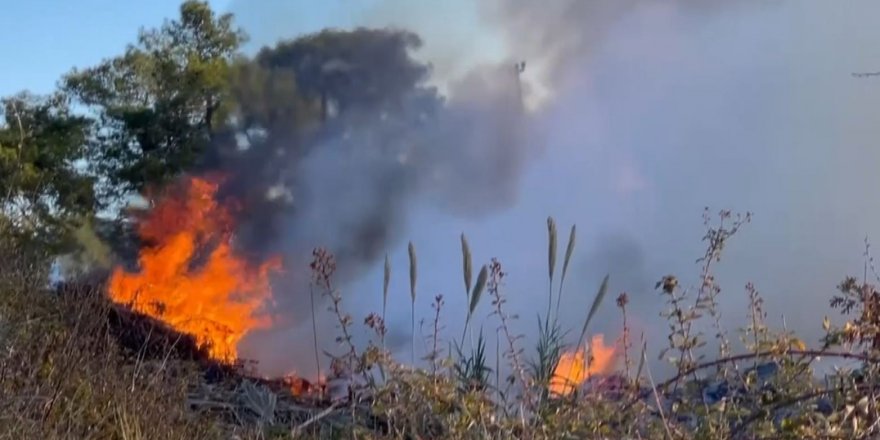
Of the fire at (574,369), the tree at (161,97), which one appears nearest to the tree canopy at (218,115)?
the tree at (161,97)

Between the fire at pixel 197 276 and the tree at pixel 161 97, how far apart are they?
6.38 ft

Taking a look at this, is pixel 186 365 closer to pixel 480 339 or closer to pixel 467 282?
pixel 480 339

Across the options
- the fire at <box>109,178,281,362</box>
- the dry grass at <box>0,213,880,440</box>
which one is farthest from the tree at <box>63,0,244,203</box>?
the dry grass at <box>0,213,880,440</box>

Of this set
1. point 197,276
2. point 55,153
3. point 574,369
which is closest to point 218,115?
point 55,153

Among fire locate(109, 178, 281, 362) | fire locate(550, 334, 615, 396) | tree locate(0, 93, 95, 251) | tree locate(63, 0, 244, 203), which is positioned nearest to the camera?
fire locate(550, 334, 615, 396)

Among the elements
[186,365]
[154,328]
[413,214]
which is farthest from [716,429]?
[413,214]

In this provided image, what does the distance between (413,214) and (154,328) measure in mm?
5286

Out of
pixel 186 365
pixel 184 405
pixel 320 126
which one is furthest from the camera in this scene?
pixel 320 126

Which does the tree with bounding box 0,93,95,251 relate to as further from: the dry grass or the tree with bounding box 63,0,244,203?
the dry grass

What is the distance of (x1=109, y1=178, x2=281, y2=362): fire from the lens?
351 inches

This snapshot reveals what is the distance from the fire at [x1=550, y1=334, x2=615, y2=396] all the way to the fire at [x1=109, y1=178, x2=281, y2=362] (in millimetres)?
3561

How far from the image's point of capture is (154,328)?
24.0 feet

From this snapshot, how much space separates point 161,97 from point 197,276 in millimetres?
6920

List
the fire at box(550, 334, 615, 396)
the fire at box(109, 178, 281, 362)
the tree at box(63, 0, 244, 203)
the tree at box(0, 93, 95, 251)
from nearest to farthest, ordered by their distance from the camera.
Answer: the fire at box(550, 334, 615, 396) → the fire at box(109, 178, 281, 362) → the tree at box(0, 93, 95, 251) → the tree at box(63, 0, 244, 203)
